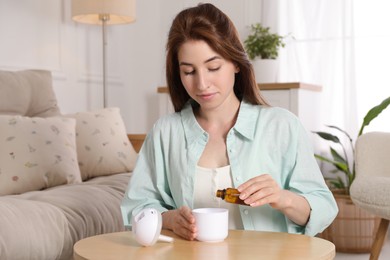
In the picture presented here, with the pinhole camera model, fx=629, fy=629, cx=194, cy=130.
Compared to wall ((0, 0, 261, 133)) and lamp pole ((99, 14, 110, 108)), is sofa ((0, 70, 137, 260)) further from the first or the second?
lamp pole ((99, 14, 110, 108))

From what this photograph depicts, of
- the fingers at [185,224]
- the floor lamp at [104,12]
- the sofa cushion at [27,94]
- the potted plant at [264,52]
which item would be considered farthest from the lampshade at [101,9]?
the fingers at [185,224]

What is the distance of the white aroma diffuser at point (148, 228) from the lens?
48.1 inches

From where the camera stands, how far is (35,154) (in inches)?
93.6

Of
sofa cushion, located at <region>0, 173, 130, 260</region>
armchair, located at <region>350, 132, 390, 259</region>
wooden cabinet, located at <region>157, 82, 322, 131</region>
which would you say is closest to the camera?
sofa cushion, located at <region>0, 173, 130, 260</region>

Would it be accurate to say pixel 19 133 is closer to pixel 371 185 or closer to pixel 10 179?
pixel 10 179

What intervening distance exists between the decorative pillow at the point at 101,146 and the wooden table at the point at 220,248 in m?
1.45

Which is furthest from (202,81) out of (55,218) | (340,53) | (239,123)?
(340,53)

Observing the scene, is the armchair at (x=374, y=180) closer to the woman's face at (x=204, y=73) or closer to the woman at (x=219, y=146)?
the woman at (x=219, y=146)

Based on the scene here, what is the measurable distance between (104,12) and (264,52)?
1.02 m

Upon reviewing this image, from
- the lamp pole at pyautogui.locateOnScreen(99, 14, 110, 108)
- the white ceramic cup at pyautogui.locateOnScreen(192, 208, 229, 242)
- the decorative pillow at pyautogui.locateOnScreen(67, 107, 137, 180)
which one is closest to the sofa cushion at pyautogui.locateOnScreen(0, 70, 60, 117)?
the decorative pillow at pyautogui.locateOnScreen(67, 107, 137, 180)

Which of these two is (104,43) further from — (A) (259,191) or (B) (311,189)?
(A) (259,191)

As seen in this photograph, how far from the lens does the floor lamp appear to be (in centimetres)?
331

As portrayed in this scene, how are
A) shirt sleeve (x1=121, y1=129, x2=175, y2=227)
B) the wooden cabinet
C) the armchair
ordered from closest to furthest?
shirt sleeve (x1=121, y1=129, x2=175, y2=227) < the armchair < the wooden cabinet

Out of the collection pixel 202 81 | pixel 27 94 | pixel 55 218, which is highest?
pixel 202 81
